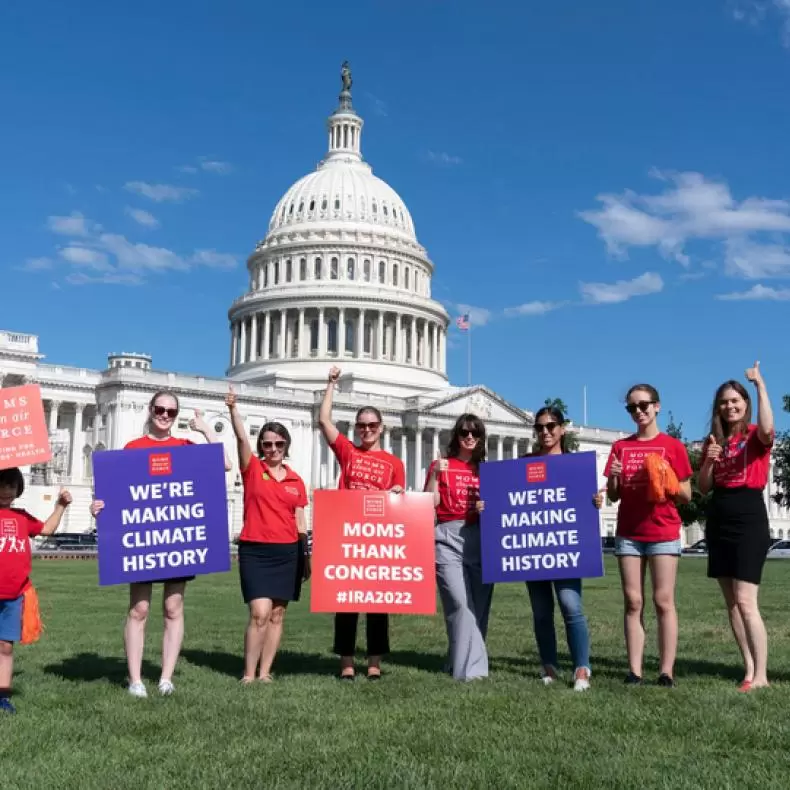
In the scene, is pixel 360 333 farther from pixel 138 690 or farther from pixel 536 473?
pixel 138 690

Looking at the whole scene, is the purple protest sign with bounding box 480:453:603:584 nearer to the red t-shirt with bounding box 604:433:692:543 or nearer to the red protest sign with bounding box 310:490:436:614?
the red t-shirt with bounding box 604:433:692:543

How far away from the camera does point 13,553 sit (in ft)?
30.7

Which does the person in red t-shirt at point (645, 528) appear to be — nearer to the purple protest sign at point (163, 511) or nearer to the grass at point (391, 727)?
the grass at point (391, 727)

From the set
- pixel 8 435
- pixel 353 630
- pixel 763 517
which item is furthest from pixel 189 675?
pixel 763 517

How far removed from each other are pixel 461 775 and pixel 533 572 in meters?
4.33

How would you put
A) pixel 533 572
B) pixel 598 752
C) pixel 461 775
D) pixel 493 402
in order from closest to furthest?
1. pixel 461 775
2. pixel 598 752
3. pixel 533 572
4. pixel 493 402

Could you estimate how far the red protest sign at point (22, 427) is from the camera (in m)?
10.8

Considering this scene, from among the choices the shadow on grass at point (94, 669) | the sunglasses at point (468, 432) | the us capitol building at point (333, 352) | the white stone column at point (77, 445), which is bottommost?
the shadow on grass at point (94, 669)

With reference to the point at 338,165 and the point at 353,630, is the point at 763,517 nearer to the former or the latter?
the point at 353,630

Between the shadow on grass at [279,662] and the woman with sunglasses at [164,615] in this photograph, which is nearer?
the woman with sunglasses at [164,615]

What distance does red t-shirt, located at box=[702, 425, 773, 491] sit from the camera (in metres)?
10.2

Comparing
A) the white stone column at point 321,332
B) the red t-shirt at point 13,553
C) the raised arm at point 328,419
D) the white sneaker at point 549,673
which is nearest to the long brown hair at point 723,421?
the white sneaker at point 549,673

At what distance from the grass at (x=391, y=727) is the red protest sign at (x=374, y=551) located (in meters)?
0.86

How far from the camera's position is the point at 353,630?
11.0 metres
